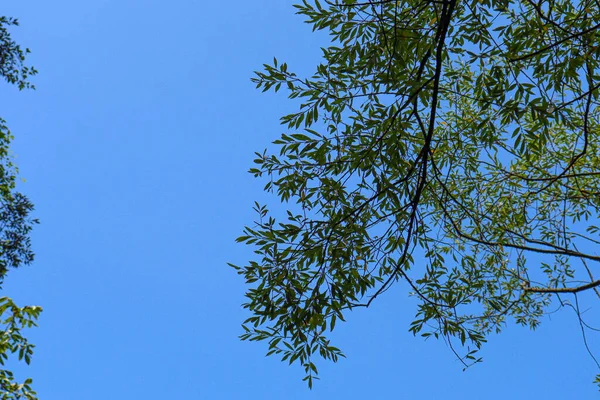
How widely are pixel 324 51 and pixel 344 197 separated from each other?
105cm

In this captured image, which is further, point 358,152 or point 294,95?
point 294,95

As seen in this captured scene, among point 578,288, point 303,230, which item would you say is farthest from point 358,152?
point 578,288

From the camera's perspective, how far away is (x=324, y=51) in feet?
11.1

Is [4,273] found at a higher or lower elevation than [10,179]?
lower

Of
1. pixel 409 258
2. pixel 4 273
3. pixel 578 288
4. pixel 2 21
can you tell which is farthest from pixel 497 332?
pixel 2 21

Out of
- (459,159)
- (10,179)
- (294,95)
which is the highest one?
(10,179)

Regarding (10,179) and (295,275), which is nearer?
(295,275)

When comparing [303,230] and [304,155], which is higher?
[304,155]

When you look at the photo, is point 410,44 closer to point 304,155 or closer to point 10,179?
point 304,155

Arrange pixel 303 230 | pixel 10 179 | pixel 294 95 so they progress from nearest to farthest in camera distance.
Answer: pixel 303 230 → pixel 294 95 → pixel 10 179

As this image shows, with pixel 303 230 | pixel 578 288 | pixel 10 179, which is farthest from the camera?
pixel 10 179

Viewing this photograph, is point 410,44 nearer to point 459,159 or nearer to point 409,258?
point 409,258

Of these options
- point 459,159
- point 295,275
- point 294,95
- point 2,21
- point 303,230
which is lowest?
point 295,275

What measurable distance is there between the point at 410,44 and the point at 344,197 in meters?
1.03
